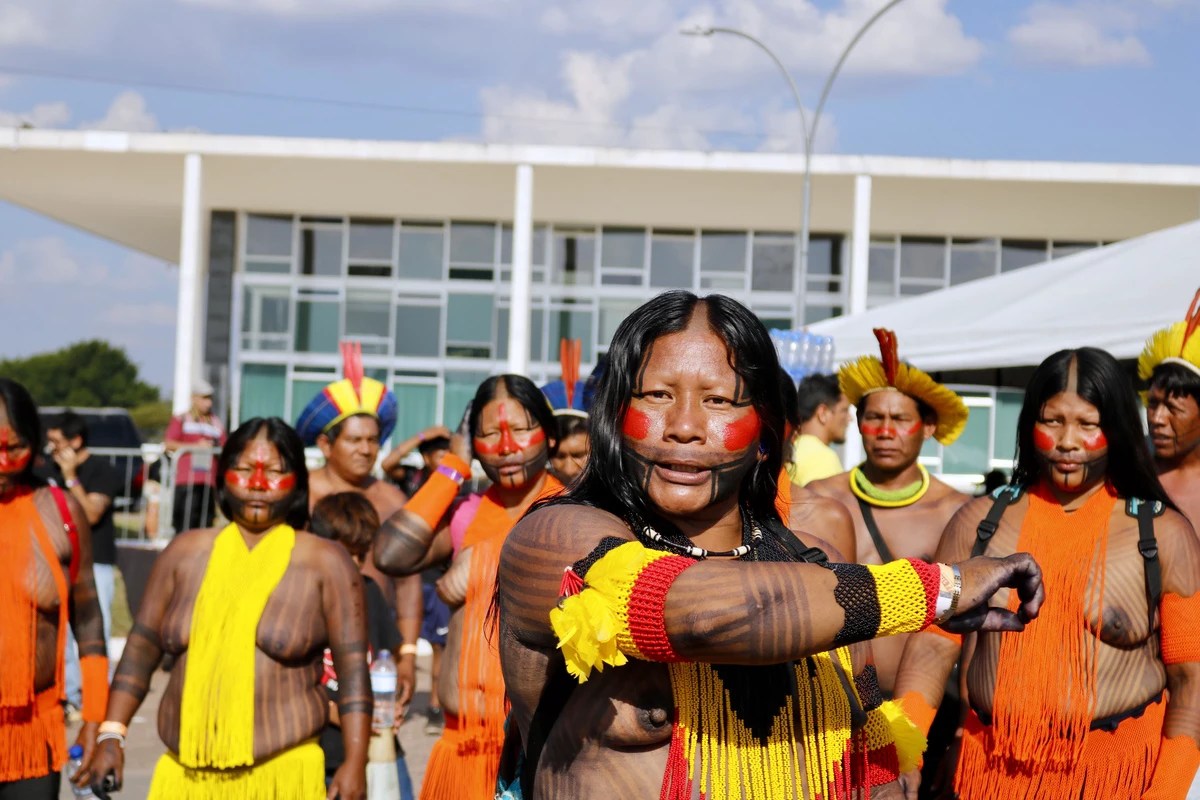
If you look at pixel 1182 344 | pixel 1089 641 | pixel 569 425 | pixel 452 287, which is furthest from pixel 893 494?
pixel 452 287

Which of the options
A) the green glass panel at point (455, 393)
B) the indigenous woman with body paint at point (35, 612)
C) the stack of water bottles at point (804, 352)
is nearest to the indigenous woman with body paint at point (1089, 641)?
the indigenous woman with body paint at point (35, 612)

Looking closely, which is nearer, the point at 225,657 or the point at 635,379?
the point at 635,379

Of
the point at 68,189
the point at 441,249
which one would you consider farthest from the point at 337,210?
the point at 68,189

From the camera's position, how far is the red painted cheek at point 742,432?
2.33m

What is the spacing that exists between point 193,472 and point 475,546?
34.5 ft

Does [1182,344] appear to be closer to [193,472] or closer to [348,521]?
[348,521]

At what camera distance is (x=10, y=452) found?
16.2ft

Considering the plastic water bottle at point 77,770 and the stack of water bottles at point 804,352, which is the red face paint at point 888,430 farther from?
the plastic water bottle at point 77,770

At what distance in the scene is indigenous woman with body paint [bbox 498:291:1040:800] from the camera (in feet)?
6.86

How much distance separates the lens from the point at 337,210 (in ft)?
92.2

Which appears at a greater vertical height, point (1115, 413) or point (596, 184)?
point (596, 184)

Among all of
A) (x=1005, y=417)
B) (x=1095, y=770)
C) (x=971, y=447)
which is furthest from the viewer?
(x=1005, y=417)

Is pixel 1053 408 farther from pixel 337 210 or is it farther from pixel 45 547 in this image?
pixel 337 210

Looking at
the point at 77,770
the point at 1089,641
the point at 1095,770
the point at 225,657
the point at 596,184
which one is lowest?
the point at 77,770
